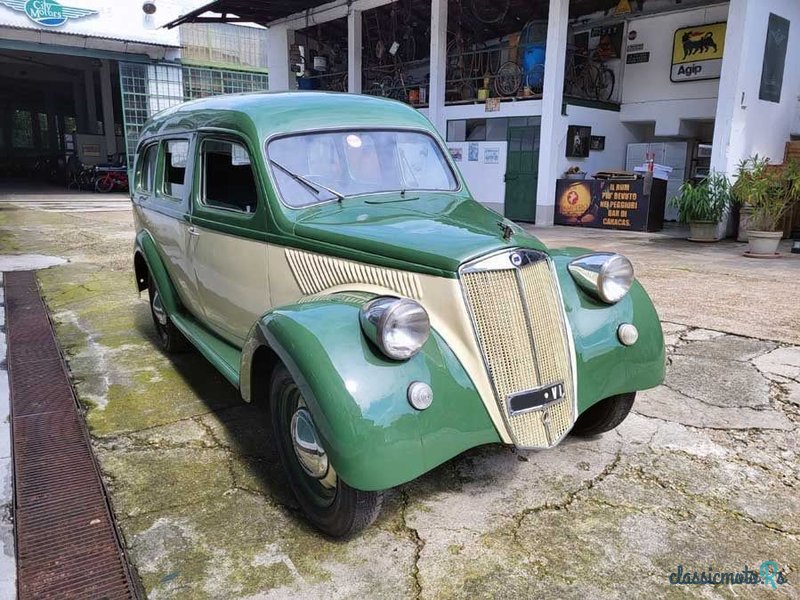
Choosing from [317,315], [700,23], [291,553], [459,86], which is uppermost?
[700,23]

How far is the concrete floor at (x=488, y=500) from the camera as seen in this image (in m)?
2.21

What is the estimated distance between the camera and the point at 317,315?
2.41 m

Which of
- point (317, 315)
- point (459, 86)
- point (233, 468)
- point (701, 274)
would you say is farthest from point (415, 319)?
point (459, 86)

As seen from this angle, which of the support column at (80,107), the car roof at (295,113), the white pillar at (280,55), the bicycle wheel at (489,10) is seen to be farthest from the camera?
the support column at (80,107)

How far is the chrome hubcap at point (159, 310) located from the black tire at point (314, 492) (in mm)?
2242

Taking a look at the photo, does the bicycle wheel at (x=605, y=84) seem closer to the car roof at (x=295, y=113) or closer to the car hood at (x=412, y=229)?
the car roof at (x=295, y=113)

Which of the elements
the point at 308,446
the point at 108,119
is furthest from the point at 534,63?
the point at 108,119

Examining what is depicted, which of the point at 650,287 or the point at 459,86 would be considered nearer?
the point at 650,287

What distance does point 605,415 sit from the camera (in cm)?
316

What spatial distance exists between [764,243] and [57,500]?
9.96 m

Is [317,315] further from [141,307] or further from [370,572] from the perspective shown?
[141,307]

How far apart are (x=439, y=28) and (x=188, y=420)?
44.1 ft

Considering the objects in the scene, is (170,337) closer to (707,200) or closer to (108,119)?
(707,200)

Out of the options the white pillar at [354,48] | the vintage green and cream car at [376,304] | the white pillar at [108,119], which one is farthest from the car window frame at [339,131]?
the white pillar at [108,119]
